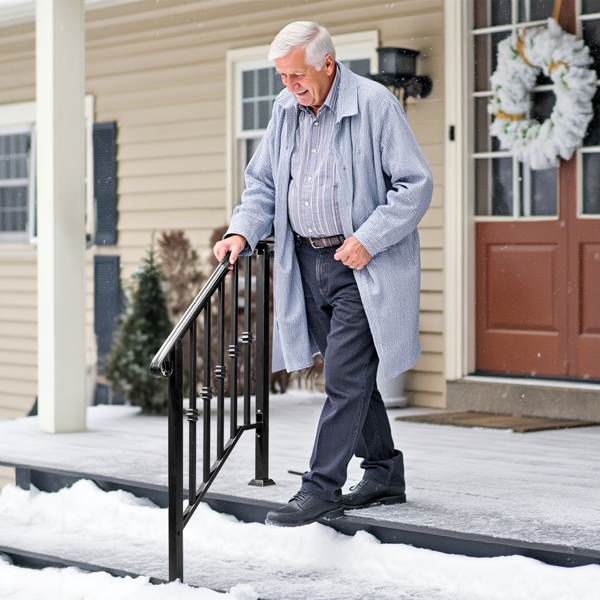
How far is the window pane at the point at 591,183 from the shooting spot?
4973mm

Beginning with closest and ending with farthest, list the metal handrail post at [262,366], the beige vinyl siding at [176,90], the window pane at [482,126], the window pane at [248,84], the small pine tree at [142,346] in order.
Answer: the metal handrail post at [262,366] → the window pane at [482,126] → the small pine tree at [142,346] → the beige vinyl siding at [176,90] → the window pane at [248,84]

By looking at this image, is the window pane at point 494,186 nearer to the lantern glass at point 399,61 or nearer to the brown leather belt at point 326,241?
the lantern glass at point 399,61

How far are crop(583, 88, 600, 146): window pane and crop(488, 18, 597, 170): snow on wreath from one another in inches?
1.8

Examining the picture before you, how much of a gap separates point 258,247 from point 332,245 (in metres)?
0.60

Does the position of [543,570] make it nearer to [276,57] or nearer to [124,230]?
[276,57]

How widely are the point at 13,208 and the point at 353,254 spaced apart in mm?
6609

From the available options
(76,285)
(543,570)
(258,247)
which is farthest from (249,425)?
(76,285)

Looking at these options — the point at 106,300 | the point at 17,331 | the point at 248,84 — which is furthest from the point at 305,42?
the point at 17,331

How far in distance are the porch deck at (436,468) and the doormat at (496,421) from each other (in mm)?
74

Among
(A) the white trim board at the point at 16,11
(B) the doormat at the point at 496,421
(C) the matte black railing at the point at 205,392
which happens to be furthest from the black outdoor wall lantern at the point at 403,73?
(A) the white trim board at the point at 16,11

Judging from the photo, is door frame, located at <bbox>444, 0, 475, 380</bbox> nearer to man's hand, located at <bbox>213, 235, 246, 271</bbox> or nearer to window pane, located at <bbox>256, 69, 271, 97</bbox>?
window pane, located at <bbox>256, 69, 271, 97</bbox>

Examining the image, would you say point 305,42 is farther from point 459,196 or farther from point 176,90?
point 176,90

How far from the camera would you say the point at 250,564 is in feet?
10.3

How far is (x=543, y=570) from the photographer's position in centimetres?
266
